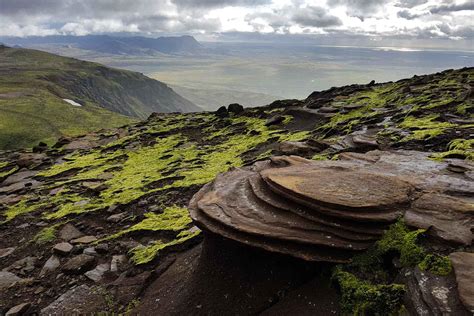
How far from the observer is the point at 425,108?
3456 centimetres

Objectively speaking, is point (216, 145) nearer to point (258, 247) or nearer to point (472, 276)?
point (258, 247)

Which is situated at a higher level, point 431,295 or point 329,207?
point 329,207

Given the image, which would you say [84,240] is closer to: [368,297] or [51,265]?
[51,265]

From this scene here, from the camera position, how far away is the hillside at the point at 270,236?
1039cm

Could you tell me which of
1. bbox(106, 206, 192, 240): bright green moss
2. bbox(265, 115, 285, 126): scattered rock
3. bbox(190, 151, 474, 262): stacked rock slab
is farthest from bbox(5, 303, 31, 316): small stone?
bbox(265, 115, 285, 126): scattered rock

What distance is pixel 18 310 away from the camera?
1492 cm

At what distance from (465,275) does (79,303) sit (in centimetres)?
1417

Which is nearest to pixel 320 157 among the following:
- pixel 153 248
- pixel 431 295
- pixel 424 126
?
pixel 424 126

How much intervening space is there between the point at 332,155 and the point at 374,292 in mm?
14486

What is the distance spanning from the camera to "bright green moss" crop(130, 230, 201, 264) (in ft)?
57.9

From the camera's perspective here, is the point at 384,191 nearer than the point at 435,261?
No

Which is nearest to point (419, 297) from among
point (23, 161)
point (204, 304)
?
point (204, 304)

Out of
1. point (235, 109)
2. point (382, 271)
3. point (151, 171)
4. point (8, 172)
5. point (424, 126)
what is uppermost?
point (424, 126)

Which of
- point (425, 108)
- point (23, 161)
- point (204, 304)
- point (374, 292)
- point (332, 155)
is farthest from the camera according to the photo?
point (23, 161)
